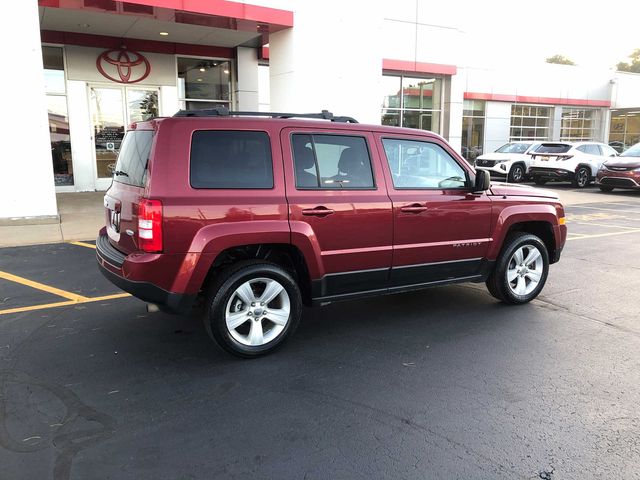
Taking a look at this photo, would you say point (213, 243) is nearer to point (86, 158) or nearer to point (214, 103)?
point (86, 158)

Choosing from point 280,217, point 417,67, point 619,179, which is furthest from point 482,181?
point 619,179

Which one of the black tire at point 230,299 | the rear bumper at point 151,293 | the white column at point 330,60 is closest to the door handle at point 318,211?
the black tire at point 230,299

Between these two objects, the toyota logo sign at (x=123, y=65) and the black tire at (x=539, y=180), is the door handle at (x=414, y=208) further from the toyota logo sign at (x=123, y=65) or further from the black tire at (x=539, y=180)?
the black tire at (x=539, y=180)

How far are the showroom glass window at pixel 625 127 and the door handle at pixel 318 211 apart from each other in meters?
36.5

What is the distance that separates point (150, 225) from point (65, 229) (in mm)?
6889

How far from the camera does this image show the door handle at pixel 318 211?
4332 mm

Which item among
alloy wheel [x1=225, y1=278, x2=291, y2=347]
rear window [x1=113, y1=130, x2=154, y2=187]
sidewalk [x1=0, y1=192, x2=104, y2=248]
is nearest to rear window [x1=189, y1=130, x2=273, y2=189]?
rear window [x1=113, y1=130, x2=154, y2=187]

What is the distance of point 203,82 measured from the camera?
53.2ft

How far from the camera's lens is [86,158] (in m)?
14.9

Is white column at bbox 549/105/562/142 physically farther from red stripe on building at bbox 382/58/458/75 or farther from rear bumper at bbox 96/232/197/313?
rear bumper at bbox 96/232/197/313

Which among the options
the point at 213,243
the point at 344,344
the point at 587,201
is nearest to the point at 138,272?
the point at 213,243

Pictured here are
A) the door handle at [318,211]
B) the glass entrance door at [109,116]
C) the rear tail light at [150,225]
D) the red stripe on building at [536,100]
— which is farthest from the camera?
the red stripe on building at [536,100]

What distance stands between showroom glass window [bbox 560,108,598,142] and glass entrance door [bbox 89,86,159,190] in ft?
80.9

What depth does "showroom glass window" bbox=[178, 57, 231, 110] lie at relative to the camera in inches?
627
